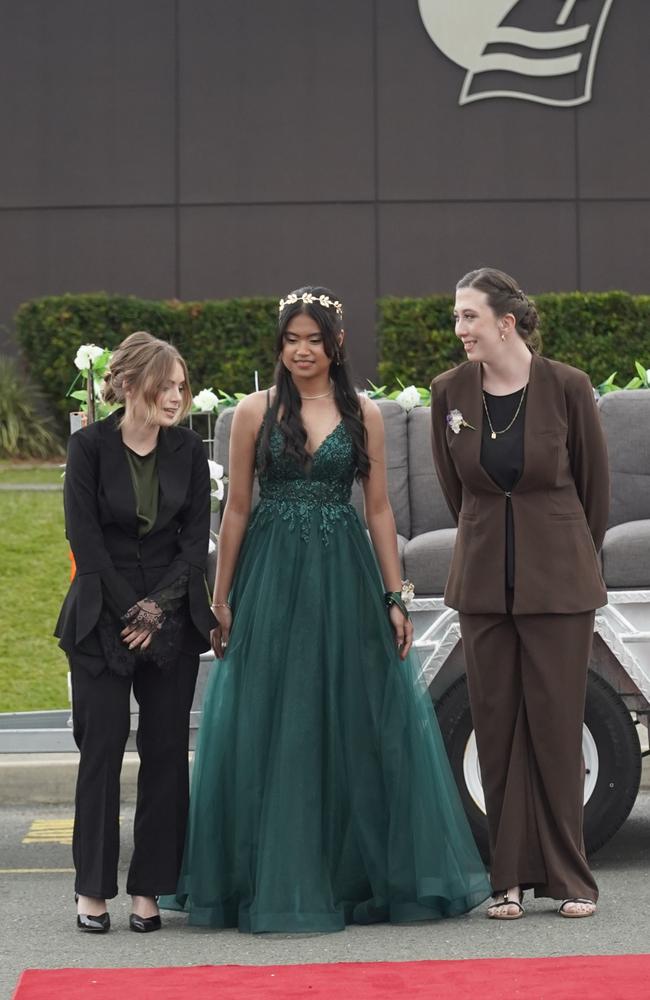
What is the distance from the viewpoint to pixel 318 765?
18.3 feet

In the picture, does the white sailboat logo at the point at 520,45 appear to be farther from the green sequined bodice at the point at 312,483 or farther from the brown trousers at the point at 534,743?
the brown trousers at the point at 534,743

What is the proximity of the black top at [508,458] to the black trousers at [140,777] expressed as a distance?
1158 mm

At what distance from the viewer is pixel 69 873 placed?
6.67 m

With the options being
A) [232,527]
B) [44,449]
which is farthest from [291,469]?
[44,449]

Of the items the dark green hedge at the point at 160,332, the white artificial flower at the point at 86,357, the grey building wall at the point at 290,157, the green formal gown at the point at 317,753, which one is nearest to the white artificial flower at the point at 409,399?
the white artificial flower at the point at 86,357

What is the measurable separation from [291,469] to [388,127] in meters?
12.8

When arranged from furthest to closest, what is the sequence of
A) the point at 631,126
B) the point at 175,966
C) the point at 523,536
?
the point at 631,126
the point at 523,536
the point at 175,966

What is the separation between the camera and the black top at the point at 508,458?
18.6 ft

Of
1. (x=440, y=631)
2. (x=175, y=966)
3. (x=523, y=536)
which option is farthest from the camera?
(x=440, y=631)

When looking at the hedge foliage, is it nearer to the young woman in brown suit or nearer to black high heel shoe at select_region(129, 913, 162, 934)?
the young woman in brown suit

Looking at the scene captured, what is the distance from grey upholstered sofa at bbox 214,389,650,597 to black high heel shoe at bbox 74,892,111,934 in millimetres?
1891

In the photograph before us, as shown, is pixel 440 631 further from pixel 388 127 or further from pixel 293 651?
pixel 388 127

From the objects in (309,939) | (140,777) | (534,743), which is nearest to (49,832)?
(140,777)

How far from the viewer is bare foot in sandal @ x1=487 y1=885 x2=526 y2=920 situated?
5.59 m
